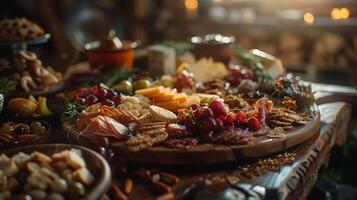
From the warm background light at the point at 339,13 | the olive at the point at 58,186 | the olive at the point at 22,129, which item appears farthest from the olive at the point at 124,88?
the warm background light at the point at 339,13

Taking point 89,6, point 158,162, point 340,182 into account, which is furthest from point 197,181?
point 89,6

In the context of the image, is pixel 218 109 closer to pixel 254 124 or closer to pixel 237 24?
pixel 254 124

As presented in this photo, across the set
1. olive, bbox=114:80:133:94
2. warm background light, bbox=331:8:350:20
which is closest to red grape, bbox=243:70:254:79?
olive, bbox=114:80:133:94

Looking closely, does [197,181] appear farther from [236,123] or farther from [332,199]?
[332,199]

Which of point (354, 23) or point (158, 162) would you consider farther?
point (354, 23)

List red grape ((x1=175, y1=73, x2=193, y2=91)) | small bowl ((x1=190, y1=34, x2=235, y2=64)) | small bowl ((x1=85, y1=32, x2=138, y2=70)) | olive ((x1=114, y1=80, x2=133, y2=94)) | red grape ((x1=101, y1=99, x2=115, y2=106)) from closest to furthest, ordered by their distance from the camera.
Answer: red grape ((x1=101, y1=99, x2=115, y2=106)), olive ((x1=114, y1=80, x2=133, y2=94)), red grape ((x1=175, y1=73, x2=193, y2=91)), small bowl ((x1=85, y1=32, x2=138, y2=70)), small bowl ((x1=190, y1=34, x2=235, y2=64))

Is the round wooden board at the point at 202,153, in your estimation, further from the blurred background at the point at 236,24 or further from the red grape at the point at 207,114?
the blurred background at the point at 236,24

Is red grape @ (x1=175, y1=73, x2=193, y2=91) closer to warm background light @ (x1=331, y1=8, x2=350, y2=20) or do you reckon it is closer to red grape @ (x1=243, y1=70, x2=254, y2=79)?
red grape @ (x1=243, y1=70, x2=254, y2=79)

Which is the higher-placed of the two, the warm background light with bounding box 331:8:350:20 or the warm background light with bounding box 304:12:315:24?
the warm background light with bounding box 331:8:350:20
